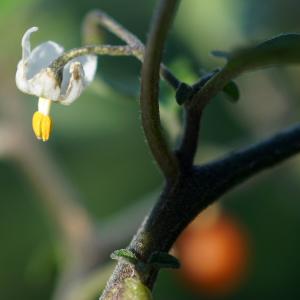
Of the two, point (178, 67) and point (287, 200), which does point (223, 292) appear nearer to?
point (287, 200)

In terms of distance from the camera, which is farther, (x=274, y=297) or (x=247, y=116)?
(x=274, y=297)

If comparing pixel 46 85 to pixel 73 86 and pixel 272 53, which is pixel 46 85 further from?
pixel 272 53

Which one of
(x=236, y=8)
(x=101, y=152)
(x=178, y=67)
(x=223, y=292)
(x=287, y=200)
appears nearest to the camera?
(x=178, y=67)

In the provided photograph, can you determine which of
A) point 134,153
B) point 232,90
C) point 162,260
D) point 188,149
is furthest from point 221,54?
point 134,153

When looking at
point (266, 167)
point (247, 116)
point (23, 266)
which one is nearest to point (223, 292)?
point (247, 116)

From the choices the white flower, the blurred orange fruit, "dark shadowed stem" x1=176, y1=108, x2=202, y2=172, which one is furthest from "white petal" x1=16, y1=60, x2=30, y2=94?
the blurred orange fruit

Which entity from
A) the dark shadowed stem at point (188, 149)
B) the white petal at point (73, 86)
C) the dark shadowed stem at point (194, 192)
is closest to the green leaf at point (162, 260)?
the dark shadowed stem at point (194, 192)
